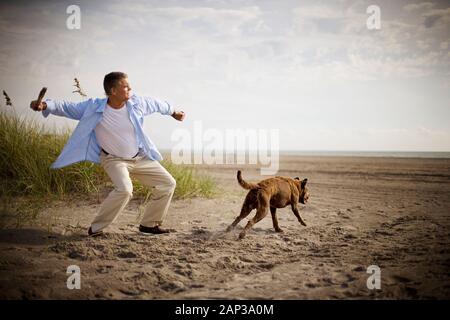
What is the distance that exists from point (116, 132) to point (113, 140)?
12 cm

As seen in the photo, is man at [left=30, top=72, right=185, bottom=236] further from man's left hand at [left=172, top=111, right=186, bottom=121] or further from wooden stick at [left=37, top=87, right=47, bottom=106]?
man's left hand at [left=172, top=111, right=186, bottom=121]

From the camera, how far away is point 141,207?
6246mm

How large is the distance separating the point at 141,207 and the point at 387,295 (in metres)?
4.30

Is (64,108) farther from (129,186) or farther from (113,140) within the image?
(129,186)

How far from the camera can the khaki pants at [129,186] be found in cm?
460

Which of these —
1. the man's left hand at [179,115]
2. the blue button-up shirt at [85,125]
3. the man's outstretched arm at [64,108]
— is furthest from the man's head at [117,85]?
the man's left hand at [179,115]

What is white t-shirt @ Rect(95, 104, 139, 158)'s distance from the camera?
15.7ft

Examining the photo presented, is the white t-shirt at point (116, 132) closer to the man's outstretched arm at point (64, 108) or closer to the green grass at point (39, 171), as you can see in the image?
the man's outstretched arm at point (64, 108)

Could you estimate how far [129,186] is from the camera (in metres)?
4.65

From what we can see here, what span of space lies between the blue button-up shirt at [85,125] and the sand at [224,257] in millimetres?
1062

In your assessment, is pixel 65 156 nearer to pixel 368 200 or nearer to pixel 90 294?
pixel 90 294

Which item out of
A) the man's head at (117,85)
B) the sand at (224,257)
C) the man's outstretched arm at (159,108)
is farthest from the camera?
the man's outstretched arm at (159,108)

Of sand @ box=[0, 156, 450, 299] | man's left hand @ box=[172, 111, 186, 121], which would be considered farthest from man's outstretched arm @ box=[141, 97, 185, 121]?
sand @ box=[0, 156, 450, 299]

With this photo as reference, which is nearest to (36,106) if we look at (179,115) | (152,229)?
(179,115)
